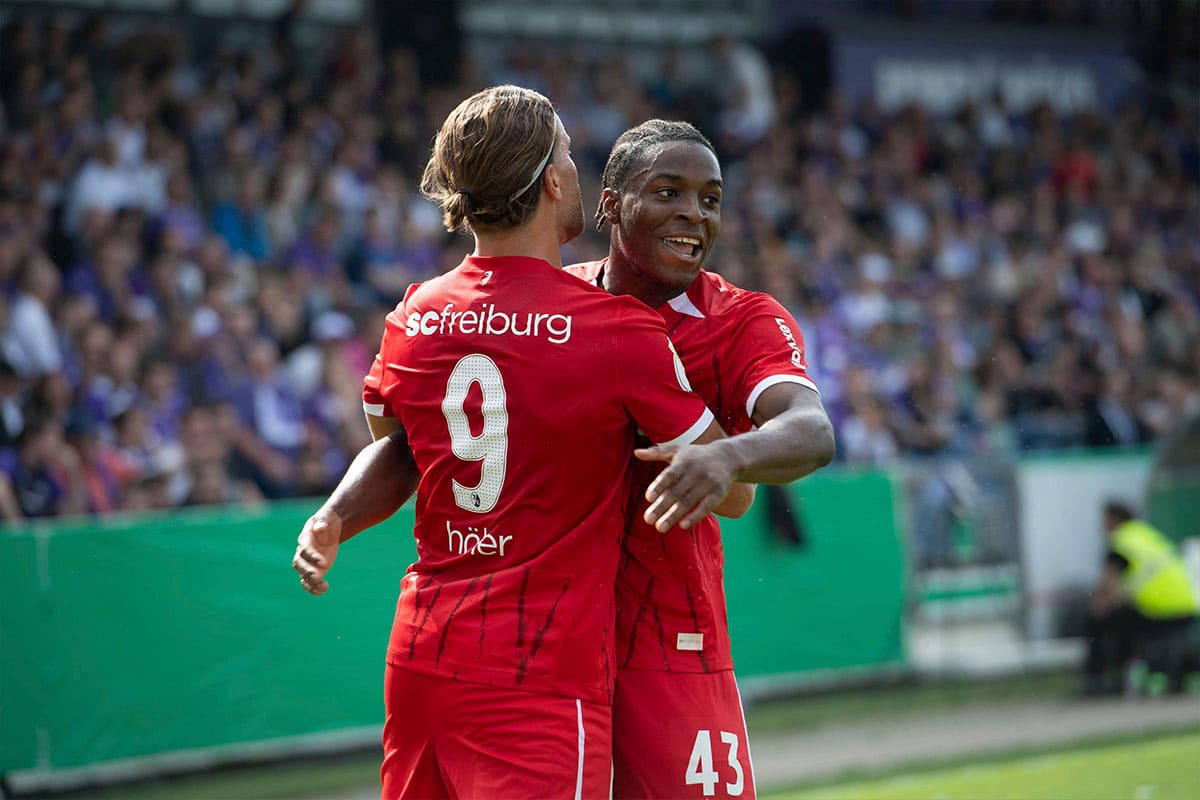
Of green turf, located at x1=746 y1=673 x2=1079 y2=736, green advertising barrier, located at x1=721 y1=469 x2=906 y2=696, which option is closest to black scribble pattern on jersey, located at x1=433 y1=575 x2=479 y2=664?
green turf, located at x1=746 y1=673 x2=1079 y2=736

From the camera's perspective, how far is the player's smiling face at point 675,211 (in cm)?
368

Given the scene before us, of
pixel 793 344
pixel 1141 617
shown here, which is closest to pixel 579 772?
pixel 793 344

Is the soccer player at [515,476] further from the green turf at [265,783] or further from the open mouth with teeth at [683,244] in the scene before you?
the green turf at [265,783]

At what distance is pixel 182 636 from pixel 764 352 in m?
5.74

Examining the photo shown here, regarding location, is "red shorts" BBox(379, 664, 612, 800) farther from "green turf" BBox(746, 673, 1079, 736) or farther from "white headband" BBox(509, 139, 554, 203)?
"green turf" BBox(746, 673, 1079, 736)

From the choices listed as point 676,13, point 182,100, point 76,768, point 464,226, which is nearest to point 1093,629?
point 76,768

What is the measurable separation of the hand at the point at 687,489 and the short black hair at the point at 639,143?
99cm

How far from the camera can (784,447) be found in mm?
3180

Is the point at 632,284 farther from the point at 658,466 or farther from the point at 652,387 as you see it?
the point at 652,387

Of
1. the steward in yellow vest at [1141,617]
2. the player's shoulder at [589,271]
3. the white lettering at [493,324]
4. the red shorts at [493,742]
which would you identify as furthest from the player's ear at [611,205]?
the steward in yellow vest at [1141,617]

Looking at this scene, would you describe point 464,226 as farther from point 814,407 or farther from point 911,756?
point 911,756

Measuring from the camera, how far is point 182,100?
12375mm

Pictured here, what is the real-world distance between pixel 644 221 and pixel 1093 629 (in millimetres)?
8540

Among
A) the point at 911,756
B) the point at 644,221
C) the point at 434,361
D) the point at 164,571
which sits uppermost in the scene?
the point at 644,221
